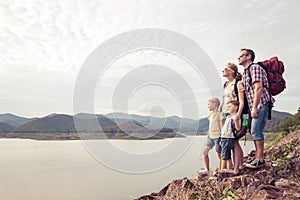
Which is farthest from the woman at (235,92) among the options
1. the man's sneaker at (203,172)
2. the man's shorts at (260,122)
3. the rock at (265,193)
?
the rock at (265,193)

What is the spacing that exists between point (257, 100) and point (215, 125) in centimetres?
101

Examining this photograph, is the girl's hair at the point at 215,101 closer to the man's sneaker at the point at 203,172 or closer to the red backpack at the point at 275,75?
the red backpack at the point at 275,75

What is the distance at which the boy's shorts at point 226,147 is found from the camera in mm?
4410

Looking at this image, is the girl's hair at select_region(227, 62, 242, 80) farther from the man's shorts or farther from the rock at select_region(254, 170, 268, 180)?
the rock at select_region(254, 170, 268, 180)

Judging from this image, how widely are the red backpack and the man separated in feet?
0.29

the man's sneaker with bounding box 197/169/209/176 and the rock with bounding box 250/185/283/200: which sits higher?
the rock with bounding box 250/185/283/200

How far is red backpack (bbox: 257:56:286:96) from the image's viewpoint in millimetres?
4164

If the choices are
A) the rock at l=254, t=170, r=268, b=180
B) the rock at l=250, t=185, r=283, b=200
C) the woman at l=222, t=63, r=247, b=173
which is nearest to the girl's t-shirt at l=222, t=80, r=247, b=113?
the woman at l=222, t=63, r=247, b=173

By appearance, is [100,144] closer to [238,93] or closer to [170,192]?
[170,192]

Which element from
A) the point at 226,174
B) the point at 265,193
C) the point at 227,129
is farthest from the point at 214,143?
the point at 265,193

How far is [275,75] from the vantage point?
418 cm

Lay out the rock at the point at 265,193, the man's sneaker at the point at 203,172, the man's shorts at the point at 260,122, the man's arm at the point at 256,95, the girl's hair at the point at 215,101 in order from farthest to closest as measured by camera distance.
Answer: the man's sneaker at the point at 203,172
the girl's hair at the point at 215,101
the man's shorts at the point at 260,122
the man's arm at the point at 256,95
the rock at the point at 265,193

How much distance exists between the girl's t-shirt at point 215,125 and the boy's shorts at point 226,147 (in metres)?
0.35

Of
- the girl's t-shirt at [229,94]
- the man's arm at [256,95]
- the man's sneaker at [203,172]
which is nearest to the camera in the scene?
the man's arm at [256,95]
